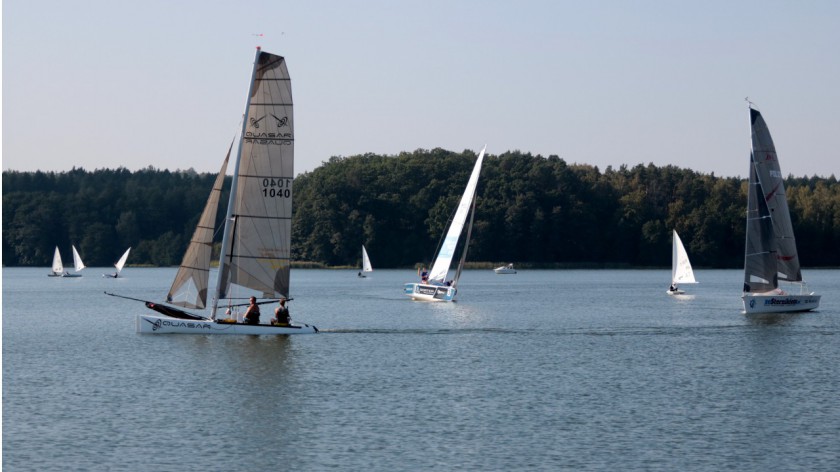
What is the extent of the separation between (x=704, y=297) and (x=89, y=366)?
61.0 metres

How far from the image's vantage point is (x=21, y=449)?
2606 centimetres

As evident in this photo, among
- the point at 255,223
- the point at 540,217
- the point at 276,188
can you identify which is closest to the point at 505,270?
the point at 540,217

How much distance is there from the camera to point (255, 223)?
154 ft

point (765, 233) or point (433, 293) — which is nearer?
point (765, 233)

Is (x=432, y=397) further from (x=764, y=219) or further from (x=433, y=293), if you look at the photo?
(x=433, y=293)

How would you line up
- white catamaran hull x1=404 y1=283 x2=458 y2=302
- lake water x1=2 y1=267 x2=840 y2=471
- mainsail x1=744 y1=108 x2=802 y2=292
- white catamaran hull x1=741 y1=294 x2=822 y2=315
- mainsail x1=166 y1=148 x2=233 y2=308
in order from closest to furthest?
lake water x1=2 y1=267 x2=840 y2=471 < mainsail x1=166 y1=148 x2=233 y2=308 < mainsail x1=744 y1=108 x2=802 y2=292 < white catamaran hull x1=741 y1=294 x2=822 y2=315 < white catamaran hull x1=404 y1=283 x2=458 y2=302

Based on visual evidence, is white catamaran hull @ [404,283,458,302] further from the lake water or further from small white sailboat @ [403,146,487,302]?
the lake water

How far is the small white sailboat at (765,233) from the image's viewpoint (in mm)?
61406

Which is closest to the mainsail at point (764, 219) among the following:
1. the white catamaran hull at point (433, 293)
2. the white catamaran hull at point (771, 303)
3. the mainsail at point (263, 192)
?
the white catamaran hull at point (771, 303)

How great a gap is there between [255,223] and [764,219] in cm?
2768

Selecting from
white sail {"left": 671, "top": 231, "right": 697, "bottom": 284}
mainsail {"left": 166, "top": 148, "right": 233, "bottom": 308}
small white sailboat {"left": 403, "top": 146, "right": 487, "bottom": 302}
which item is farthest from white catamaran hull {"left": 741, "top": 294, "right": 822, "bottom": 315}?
white sail {"left": 671, "top": 231, "right": 697, "bottom": 284}

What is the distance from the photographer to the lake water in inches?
1006

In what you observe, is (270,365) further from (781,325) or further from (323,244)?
(323,244)

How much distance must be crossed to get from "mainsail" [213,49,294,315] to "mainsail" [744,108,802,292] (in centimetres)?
2566
